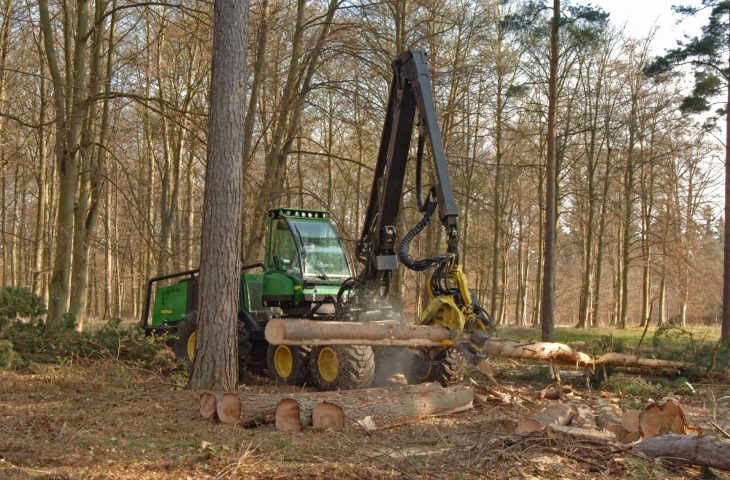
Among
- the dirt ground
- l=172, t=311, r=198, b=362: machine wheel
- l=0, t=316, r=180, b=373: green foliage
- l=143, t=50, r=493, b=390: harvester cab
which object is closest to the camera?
the dirt ground

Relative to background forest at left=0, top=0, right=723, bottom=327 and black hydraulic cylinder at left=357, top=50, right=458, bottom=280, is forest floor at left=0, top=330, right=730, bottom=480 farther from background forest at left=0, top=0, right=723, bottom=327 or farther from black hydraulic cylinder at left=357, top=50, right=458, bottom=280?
background forest at left=0, top=0, right=723, bottom=327

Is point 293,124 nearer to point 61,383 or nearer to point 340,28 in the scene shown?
point 340,28

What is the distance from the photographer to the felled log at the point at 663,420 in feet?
20.2

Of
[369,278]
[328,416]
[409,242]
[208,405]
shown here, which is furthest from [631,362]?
[208,405]

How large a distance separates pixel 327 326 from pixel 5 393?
422cm

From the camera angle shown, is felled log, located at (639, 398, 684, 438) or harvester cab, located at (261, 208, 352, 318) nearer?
felled log, located at (639, 398, 684, 438)

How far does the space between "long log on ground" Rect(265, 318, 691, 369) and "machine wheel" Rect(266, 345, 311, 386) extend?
1.97m

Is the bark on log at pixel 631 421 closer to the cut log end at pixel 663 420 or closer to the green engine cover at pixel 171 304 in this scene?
the cut log end at pixel 663 420

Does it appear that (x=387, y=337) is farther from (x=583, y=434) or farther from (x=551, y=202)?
(x=551, y=202)

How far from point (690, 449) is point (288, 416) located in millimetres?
3604

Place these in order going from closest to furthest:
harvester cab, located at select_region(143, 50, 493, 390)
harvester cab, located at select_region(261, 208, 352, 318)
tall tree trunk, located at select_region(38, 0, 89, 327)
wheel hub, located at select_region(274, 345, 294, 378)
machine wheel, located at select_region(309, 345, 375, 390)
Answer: harvester cab, located at select_region(143, 50, 493, 390), machine wheel, located at select_region(309, 345, 375, 390), wheel hub, located at select_region(274, 345, 294, 378), harvester cab, located at select_region(261, 208, 352, 318), tall tree trunk, located at select_region(38, 0, 89, 327)

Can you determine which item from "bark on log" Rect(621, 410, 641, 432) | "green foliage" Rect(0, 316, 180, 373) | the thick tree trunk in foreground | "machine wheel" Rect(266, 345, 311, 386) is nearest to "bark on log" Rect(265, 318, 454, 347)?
the thick tree trunk in foreground

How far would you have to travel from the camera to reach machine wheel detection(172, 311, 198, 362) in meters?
11.2

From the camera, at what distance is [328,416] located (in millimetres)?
6625
